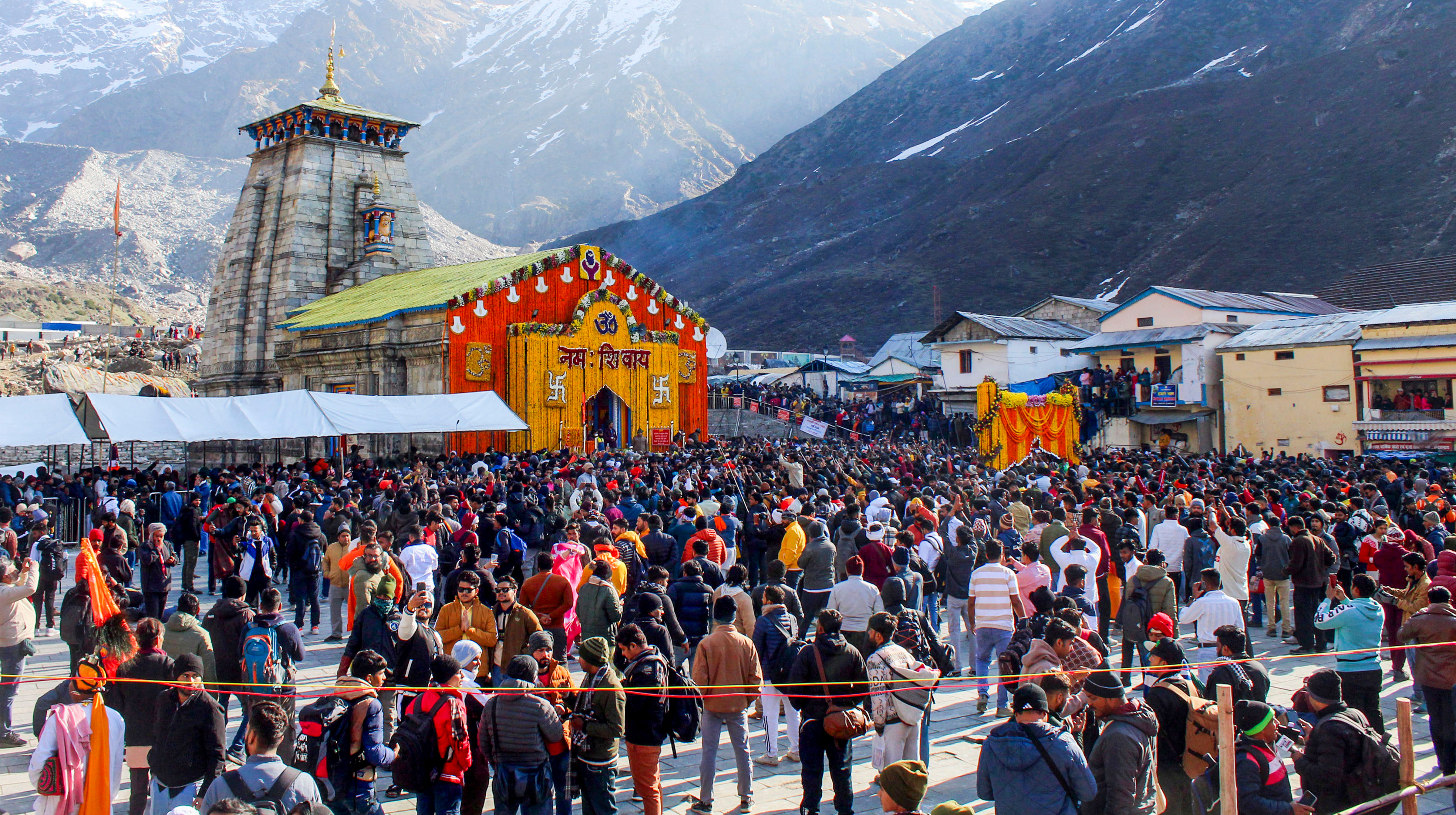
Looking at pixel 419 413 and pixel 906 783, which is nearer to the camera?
pixel 906 783

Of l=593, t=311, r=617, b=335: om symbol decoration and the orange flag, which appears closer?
the orange flag

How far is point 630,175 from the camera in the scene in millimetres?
164625

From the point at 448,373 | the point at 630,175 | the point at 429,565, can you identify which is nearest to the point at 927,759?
the point at 429,565

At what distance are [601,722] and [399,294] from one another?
2527 cm

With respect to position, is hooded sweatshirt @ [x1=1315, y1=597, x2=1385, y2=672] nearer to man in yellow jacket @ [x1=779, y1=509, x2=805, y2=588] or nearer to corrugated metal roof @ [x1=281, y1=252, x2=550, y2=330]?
man in yellow jacket @ [x1=779, y1=509, x2=805, y2=588]

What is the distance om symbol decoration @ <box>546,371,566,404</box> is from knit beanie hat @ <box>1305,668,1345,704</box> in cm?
2265

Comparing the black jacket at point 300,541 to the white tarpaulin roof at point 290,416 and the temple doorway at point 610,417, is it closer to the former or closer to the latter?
the white tarpaulin roof at point 290,416

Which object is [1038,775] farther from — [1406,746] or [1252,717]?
[1406,746]

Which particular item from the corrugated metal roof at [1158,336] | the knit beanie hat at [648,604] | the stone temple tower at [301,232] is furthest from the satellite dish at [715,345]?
the knit beanie hat at [648,604]

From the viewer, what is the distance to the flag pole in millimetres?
21844

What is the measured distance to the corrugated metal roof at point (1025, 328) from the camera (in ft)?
123

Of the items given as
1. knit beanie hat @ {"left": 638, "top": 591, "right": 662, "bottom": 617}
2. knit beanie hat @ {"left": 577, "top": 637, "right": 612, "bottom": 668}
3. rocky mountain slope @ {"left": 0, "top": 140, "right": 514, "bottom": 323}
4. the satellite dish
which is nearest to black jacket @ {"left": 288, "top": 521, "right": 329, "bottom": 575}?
knit beanie hat @ {"left": 638, "top": 591, "right": 662, "bottom": 617}

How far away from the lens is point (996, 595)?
336 inches

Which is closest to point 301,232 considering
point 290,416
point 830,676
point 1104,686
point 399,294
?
point 399,294
